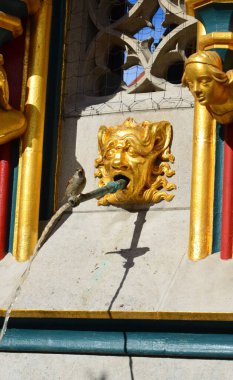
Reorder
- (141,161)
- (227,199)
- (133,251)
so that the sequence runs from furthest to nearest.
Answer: (141,161) → (133,251) → (227,199)

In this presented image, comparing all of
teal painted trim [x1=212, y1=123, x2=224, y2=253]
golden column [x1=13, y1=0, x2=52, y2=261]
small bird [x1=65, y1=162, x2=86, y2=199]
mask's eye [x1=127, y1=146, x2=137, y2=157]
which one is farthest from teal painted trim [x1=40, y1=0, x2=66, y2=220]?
teal painted trim [x1=212, y1=123, x2=224, y2=253]

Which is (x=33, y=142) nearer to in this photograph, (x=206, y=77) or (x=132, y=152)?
(x=132, y=152)

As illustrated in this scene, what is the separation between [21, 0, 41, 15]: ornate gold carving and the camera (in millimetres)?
7056

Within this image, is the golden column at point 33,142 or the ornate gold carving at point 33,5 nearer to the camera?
the golden column at point 33,142

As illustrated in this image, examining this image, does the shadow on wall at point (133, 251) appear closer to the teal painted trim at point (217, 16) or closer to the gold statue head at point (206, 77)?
the gold statue head at point (206, 77)

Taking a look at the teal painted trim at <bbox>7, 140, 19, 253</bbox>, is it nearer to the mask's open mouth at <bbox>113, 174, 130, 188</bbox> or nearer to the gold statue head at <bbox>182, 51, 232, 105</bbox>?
the mask's open mouth at <bbox>113, 174, 130, 188</bbox>

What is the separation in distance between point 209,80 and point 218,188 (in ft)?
1.95

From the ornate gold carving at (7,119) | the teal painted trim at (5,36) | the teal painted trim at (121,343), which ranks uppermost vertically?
the teal painted trim at (5,36)

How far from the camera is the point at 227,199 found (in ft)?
20.9

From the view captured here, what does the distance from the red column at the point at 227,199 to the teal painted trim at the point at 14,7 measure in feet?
4.54

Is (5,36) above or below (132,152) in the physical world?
above

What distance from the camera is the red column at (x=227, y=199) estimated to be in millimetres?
6309

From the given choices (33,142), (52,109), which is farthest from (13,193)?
(52,109)

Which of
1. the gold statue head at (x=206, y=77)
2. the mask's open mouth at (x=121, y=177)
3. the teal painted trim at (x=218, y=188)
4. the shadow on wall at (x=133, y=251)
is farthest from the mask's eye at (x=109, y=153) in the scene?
the gold statue head at (x=206, y=77)
